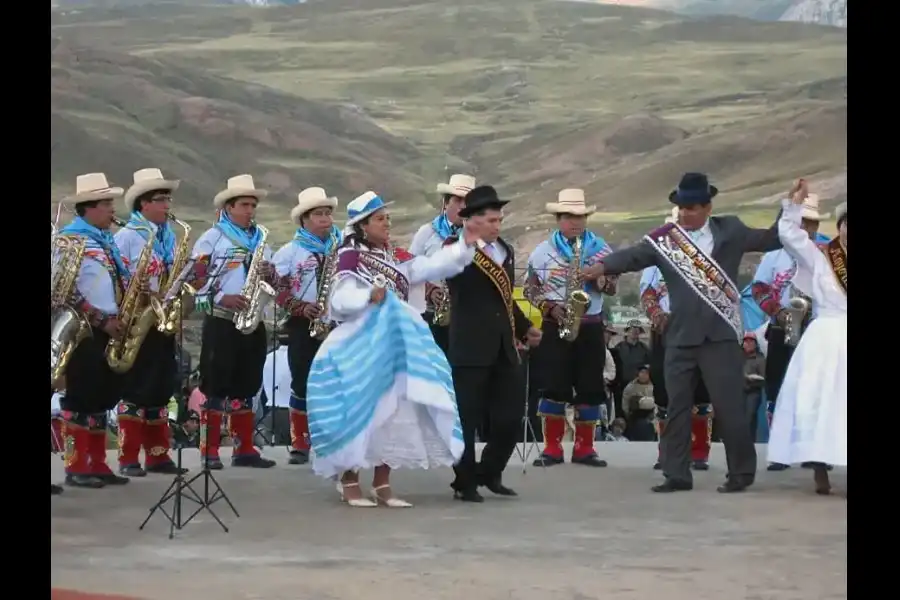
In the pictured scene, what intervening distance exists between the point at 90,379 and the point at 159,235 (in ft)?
3.44

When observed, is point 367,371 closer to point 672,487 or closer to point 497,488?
point 497,488

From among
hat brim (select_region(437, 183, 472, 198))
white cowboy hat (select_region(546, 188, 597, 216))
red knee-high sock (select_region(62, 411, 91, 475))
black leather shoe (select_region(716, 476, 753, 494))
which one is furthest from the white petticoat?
red knee-high sock (select_region(62, 411, 91, 475))

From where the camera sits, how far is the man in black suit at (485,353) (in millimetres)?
8539

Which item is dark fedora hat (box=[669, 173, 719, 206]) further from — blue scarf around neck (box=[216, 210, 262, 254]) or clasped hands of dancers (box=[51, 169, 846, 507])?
blue scarf around neck (box=[216, 210, 262, 254])

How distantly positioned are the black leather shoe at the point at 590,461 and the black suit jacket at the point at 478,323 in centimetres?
218

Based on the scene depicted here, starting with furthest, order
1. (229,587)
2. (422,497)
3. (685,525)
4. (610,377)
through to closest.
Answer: (610,377)
(422,497)
(685,525)
(229,587)

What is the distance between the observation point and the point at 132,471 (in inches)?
386

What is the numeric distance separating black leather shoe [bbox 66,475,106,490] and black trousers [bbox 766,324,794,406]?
14.6 ft

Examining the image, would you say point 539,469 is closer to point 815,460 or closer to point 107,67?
point 815,460

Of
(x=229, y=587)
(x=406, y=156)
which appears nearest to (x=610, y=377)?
(x=406, y=156)

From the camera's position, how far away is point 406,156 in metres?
16.8

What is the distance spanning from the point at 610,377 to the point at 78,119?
6.23m

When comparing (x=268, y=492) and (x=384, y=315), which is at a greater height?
(x=384, y=315)

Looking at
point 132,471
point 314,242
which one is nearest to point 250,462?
point 132,471
